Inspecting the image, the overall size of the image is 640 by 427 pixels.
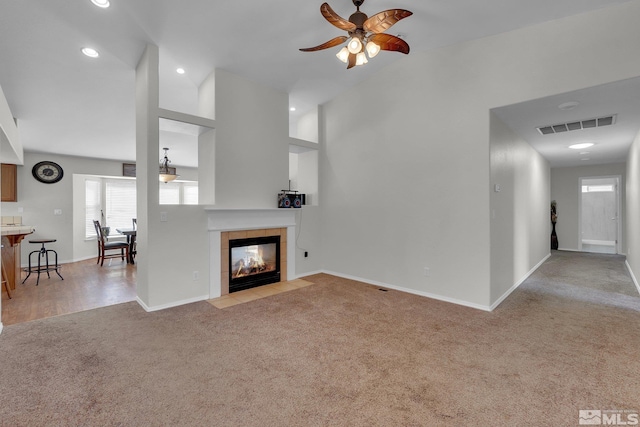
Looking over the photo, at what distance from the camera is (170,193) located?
9.26 m

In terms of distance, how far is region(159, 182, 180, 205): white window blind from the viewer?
29.9ft

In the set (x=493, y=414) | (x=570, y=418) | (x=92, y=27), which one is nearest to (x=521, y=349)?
(x=570, y=418)

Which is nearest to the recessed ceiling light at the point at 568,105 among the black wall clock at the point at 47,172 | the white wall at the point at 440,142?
the white wall at the point at 440,142

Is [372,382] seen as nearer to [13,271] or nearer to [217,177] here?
[217,177]

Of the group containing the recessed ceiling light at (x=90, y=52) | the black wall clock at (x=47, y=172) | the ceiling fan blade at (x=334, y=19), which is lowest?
the black wall clock at (x=47, y=172)

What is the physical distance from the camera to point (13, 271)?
4348mm

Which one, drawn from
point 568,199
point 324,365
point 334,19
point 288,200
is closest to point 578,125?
point 334,19

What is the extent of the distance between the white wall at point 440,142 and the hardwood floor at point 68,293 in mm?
3504

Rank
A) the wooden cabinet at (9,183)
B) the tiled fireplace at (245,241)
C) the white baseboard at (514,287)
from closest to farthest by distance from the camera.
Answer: the white baseboard at (514,287)
the tiled fireplace at (245,241)
the wooden cabinet at (9,183)

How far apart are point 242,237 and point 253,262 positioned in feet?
1.51

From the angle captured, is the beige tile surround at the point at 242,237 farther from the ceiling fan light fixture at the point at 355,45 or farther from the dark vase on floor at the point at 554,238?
the dark vase on floor at the point at 554,238

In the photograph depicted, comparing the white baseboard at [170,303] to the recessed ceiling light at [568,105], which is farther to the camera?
the white baseboard at [170,303]

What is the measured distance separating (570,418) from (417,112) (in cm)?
346

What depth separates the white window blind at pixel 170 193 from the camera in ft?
29.9
